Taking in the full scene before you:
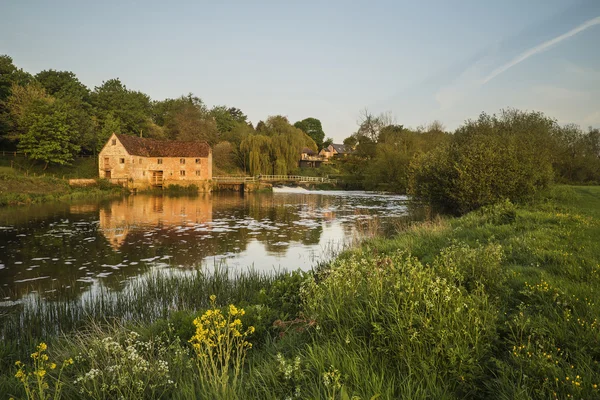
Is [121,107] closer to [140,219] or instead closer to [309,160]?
[309,160]

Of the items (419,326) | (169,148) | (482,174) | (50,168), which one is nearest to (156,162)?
(169,148)

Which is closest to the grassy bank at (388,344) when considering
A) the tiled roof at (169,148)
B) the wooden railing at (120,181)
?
the wooden railing at (120,181)

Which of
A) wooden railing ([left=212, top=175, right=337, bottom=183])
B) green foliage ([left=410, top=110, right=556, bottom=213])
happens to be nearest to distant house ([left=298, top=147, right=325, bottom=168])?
wooden railing ([left=212, top=175, right=337, bottom=183])

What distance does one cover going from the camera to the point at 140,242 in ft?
60.7

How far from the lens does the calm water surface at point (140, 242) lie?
12.7m

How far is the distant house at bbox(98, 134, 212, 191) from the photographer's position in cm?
5772

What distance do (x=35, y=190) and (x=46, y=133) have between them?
18.3 metres

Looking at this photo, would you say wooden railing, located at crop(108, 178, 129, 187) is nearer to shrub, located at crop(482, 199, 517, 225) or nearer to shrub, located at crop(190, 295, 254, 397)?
shrub, located at crop(482, 199, 517, 225)

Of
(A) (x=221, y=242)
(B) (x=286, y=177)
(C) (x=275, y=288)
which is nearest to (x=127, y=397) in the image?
(C) (x=275, y=288)

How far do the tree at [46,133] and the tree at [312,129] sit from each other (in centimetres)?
9069

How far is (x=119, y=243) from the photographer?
18.1m

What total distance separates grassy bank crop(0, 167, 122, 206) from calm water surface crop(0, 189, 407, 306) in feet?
15.9

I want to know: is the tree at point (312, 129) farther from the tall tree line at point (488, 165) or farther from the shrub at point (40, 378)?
the shrub at point (40, 378)

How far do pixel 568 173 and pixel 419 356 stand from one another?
55909mm
